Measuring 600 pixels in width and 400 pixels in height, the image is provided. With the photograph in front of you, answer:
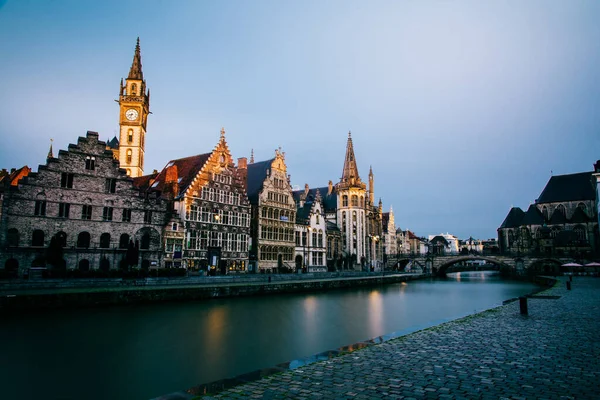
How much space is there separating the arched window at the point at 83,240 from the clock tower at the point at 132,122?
3103 centimetres

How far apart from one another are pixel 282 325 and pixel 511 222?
9862 cm

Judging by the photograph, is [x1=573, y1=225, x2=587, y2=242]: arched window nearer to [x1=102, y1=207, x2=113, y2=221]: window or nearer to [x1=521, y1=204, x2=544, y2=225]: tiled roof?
[x1=521, y1=204, x2=544, y2=225]: tiled roof

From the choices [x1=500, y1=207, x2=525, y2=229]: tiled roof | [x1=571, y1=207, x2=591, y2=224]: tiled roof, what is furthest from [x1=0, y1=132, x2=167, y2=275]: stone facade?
[x1=500, y1=207, x2=525, y2=229]: tiled roof

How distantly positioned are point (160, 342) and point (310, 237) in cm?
5181

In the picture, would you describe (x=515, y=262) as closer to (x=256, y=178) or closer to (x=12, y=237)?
(x=256, y=178)

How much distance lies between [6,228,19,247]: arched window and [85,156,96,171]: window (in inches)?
323

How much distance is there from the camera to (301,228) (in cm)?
6744

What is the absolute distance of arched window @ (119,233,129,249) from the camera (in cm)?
4078

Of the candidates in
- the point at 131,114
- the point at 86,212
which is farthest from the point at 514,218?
the point at 86,212

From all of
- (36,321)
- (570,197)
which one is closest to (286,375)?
(36,321)

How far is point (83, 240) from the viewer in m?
38.5

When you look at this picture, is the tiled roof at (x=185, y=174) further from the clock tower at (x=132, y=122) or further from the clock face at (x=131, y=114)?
the clock face at (x=131, y=114)

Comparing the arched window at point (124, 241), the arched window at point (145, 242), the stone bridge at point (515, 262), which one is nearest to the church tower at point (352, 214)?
the stone bridge at point (515, 262)

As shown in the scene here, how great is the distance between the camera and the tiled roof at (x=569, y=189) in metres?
95.1
